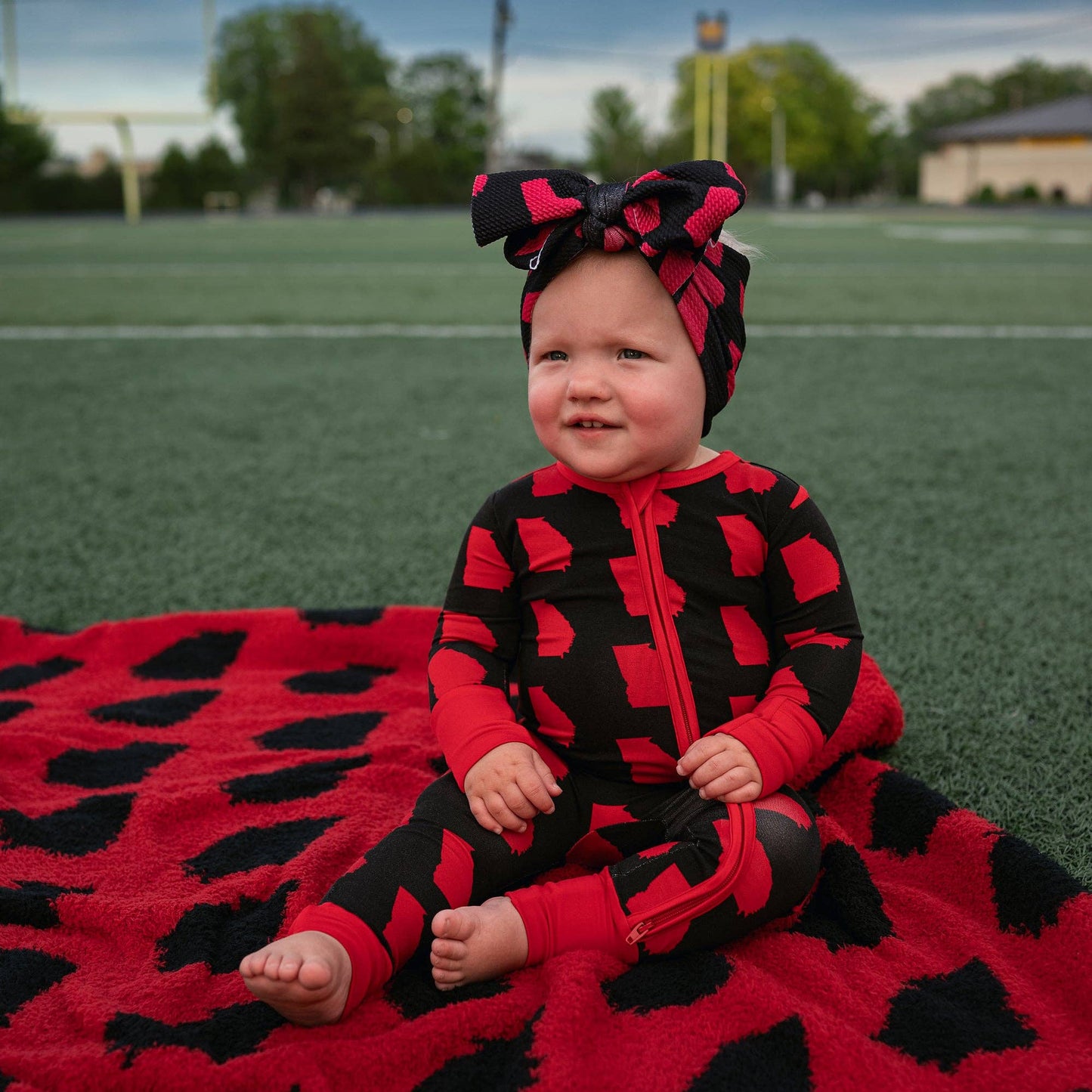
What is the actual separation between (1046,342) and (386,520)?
4.00m

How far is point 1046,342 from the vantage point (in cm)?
543

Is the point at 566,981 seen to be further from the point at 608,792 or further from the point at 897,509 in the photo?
the point at 897,509

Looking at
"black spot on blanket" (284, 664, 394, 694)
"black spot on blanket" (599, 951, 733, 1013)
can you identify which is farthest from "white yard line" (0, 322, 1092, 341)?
"black spot on blanket" (599, 951, 733, 1013)

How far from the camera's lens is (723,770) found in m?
1.20

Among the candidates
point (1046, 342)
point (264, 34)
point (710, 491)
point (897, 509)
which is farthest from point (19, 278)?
point (264, 34)

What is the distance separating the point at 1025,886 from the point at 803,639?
353 mm

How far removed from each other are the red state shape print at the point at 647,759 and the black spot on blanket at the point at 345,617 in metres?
0.80

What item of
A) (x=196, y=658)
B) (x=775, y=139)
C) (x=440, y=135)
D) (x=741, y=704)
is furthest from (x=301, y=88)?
(x=741, y=704)

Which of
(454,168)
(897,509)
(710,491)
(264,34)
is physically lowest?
(897,509)

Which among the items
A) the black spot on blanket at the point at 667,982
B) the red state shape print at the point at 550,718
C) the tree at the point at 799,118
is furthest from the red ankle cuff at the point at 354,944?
the tree at the point at 799,118

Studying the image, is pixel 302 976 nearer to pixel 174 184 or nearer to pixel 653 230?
pixel 653 230

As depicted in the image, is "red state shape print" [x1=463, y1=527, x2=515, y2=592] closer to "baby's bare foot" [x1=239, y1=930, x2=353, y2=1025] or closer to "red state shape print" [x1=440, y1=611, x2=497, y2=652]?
"red state shape print" [x1=440, y1=611, x2=497, y2=652]

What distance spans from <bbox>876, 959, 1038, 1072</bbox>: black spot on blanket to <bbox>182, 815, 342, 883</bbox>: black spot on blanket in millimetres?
709

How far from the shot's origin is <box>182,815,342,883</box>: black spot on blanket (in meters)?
1.35
